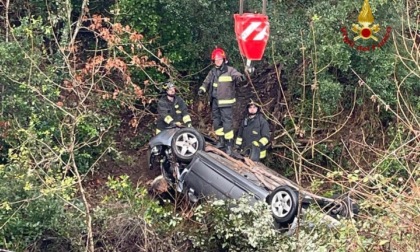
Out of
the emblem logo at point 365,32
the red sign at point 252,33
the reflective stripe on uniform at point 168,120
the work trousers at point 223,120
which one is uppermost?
the red sign at point 252,33

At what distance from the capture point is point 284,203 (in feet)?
31.5

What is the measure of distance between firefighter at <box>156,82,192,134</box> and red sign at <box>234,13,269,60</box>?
1.38 meters

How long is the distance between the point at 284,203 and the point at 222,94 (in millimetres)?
3344

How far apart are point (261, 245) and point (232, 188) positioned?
1.45m

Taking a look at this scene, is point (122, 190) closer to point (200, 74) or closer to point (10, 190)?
point (10, 190)

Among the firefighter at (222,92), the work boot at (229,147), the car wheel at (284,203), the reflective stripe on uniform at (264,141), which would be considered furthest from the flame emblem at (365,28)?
the car wheel at (284,203)

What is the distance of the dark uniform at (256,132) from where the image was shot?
Result: 12430 millimetres

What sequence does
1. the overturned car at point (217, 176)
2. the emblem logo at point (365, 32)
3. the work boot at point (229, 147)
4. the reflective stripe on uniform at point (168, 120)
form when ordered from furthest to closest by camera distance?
the emblem logo at point (365, 32), the reflective stripe on uniform at point (168, 120), the work boot at point (229, 147), the overturned car at point (217, 176)

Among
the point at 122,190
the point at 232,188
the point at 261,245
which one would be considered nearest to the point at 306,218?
the point at 261,245

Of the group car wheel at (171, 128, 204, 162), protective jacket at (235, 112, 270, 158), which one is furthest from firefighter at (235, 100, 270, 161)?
car wheel at (171, 128, 204, 162)

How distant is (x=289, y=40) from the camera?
13602 millimetres

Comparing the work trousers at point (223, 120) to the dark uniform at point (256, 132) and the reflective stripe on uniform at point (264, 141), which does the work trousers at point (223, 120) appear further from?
the reflective stripe on uniform at point (264, 141)

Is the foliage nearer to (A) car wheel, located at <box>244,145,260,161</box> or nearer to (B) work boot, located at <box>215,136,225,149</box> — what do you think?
(B) work boot, located at <box>215,136,225,149</box>

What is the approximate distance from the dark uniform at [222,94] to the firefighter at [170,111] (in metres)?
0.48
